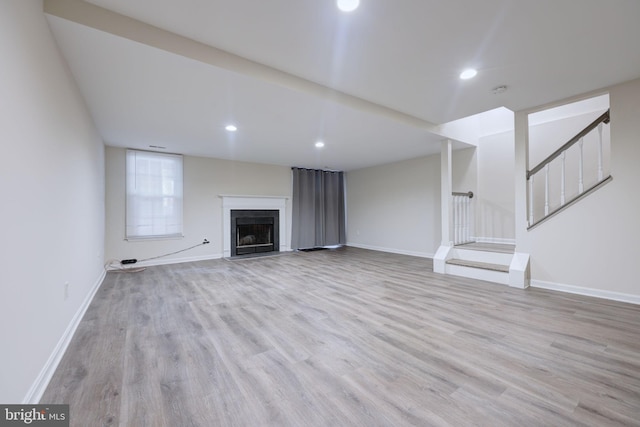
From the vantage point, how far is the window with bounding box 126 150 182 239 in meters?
5.02

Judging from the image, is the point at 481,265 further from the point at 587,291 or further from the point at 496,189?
the point at 496,189

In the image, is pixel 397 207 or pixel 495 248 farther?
pixel 397 207

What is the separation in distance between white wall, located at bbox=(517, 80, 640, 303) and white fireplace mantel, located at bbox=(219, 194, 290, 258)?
5.52 metres

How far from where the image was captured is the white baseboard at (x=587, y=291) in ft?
9.59

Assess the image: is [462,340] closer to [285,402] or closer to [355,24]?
[285,402]

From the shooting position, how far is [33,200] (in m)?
1.50

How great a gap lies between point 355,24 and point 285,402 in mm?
2583

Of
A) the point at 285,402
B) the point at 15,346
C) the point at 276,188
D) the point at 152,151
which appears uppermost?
the point at 152,151

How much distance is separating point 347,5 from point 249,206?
5306 millimetres

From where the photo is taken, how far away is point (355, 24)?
1958mm

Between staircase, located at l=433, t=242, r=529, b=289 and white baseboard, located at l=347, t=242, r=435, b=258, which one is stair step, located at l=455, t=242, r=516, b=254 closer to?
staircase, located at l=433, t=242, r=529, b=289

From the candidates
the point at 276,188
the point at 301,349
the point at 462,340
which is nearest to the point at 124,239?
the point at 276,188

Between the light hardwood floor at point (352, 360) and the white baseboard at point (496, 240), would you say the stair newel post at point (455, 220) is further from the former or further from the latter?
the light hardwood floor at point (352, 360)

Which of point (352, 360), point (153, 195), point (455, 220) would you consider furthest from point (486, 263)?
point (153, 195)
